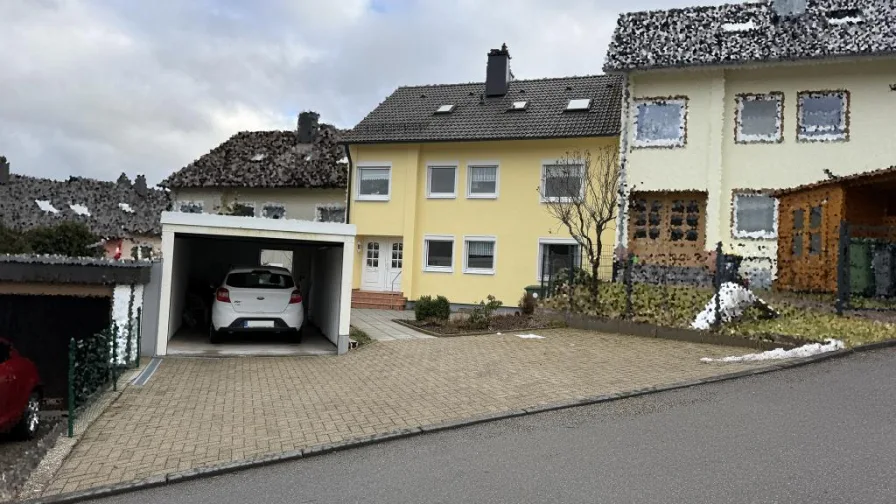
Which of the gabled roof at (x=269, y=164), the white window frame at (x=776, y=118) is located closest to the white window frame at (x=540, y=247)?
the white window frame at (x=776, y=118)

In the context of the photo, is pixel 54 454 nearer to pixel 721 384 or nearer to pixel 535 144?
pixel 721 384

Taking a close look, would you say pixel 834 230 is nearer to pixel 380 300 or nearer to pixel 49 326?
pixel 380 300

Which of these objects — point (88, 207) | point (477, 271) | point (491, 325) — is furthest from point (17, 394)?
point (88, 207)

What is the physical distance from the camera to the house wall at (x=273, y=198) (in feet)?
96.6

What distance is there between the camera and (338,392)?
9.18m

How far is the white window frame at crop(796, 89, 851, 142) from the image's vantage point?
18281 mm

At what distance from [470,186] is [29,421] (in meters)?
16.8

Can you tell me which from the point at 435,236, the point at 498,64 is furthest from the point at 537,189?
the point at 498,64

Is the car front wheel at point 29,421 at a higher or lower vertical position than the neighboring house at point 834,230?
lower

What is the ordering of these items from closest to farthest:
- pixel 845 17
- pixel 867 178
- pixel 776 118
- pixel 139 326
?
pixel 139 326 → pixel 867 178 → pixel 845 17 → pixel 776 118

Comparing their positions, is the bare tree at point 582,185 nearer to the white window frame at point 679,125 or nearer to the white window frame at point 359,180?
the white window frame at point 679,125

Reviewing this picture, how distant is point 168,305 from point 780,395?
32.4 feet

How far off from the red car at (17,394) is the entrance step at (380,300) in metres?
14.6

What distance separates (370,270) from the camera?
80.5ft
